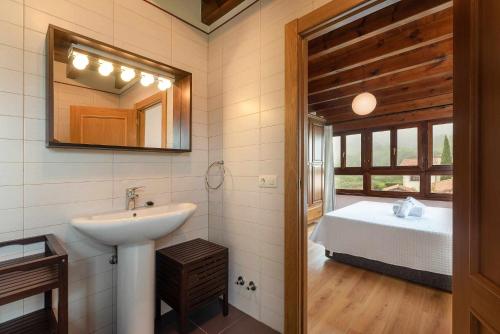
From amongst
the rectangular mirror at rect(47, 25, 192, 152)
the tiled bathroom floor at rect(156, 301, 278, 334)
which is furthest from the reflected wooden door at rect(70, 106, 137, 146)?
the tiled bathroom floor at rect(156, 301, 278, 334)

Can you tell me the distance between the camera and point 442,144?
3.92 meters

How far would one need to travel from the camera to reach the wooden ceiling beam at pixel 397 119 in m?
3.78

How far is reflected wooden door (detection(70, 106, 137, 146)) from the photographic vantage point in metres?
1.35

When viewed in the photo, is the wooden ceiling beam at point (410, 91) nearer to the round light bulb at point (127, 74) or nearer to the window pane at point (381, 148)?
the window pane at point (381, 148)

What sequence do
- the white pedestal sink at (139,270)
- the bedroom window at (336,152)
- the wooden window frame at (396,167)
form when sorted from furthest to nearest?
the bedroom window at (336,152) < the wooden window frame at (396,167) < the white pedestal sink at (139,270)

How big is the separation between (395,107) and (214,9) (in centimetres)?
351

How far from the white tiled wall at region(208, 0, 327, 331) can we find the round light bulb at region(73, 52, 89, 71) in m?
0.92

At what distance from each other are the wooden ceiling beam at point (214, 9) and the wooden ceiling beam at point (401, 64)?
1.58 m

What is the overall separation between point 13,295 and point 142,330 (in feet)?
2.56

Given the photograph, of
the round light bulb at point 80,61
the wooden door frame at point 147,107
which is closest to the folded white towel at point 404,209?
the wooden door frame at point 147,107

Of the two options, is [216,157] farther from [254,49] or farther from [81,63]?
[81,63]

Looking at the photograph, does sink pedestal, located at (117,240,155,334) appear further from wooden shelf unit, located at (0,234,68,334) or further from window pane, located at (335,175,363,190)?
window pane, located at (335,175,363,190)

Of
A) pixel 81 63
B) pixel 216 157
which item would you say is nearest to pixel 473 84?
pixel 216 157

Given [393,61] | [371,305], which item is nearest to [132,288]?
[371,305]
